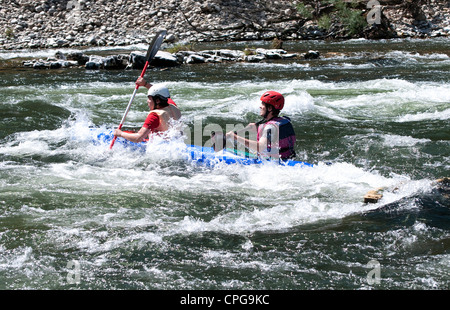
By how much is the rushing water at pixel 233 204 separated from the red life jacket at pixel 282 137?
0.69 feet

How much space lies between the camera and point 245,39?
70.2 feet

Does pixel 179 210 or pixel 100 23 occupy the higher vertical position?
pixel 100 23

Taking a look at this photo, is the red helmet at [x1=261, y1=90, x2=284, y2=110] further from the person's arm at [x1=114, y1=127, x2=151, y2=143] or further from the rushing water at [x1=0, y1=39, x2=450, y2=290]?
the person's arm at [x1=114, y1=127, x2=151, y2=143]

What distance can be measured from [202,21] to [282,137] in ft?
59.1

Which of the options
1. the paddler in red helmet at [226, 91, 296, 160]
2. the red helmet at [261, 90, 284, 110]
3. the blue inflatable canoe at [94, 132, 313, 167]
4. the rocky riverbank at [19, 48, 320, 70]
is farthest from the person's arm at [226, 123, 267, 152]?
the rocky riverbank at [19, 48, 320, 70]

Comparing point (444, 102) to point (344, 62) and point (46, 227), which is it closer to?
point (344, 62)

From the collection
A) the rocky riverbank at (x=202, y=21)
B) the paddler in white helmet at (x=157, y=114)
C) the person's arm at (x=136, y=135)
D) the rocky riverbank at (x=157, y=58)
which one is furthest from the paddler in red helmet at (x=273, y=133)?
the rocky riverbank at (x=202, y=21)

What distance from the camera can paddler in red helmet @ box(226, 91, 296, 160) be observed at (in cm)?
568

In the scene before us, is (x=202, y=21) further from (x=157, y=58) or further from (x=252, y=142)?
(x=252, y=142)

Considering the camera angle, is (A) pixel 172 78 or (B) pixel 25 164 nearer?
(B) pixel 25 164

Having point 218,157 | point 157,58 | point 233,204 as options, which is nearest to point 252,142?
point 218,157

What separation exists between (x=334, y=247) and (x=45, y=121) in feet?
21.3

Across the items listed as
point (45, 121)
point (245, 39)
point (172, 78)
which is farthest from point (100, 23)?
point (45, 121)

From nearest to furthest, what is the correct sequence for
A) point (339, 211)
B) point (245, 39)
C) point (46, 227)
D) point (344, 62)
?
point (46, 227)
point (339, 211)
point (344, 62)
point (245, 39)
